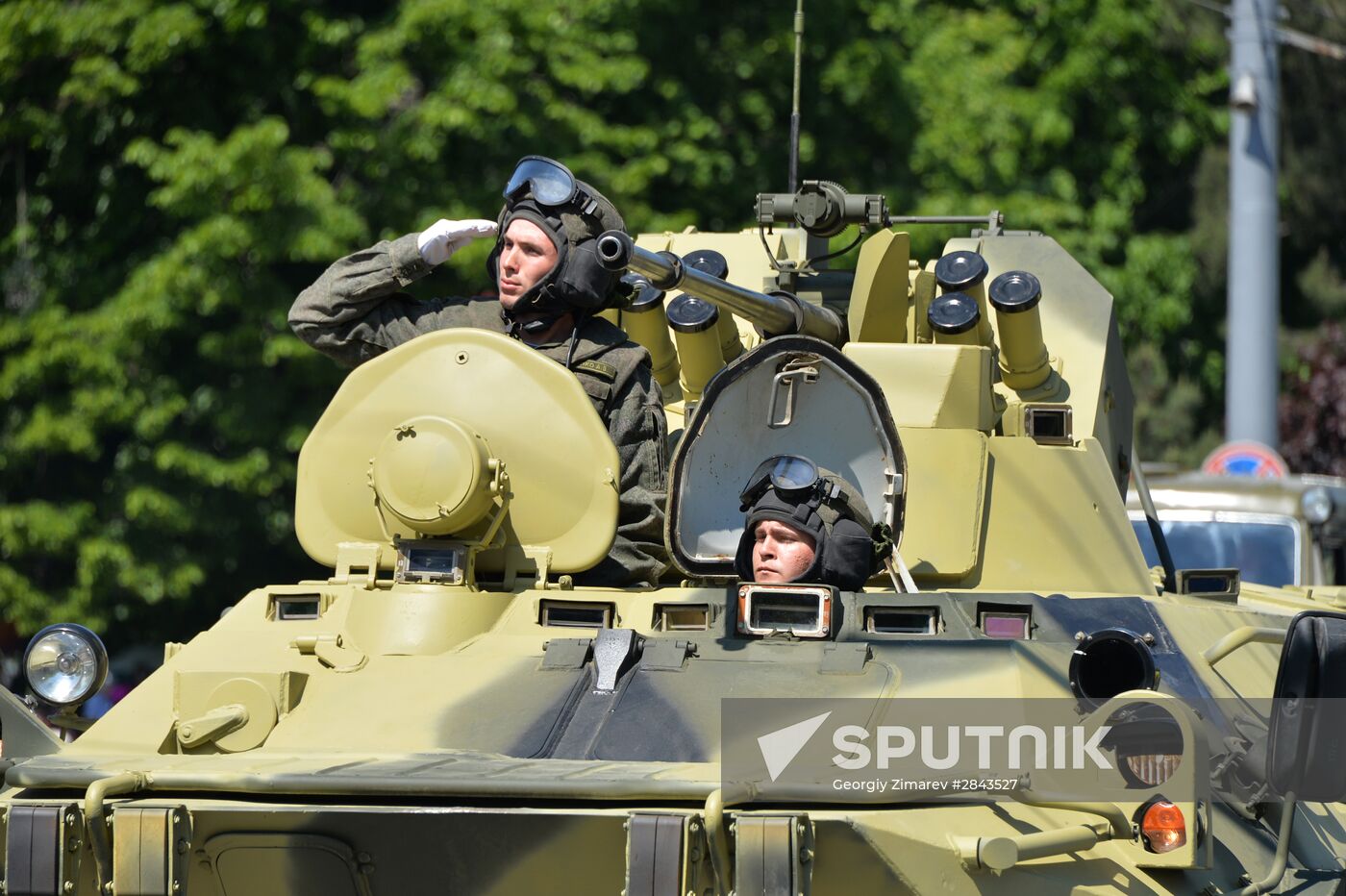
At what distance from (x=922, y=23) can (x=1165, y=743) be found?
18.1m

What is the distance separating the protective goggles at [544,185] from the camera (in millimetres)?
7453

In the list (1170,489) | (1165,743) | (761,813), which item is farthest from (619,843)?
(1170,489)

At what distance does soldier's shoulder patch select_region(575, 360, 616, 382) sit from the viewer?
744 centimetres

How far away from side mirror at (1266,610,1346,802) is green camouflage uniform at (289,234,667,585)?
245cm

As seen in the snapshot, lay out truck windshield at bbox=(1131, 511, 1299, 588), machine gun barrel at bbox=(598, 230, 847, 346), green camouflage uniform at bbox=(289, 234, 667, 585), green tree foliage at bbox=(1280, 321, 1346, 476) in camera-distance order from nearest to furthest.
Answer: machine gun barrel at bbox=(598, 230, 847, 346) → green camouflage uniform at bbox=(289, 234, 667, 585) → truck windshield at bbox=(1131, 511, 1299, 588) → green tree foliage at bbox=(1280, 321, 1346, 476)

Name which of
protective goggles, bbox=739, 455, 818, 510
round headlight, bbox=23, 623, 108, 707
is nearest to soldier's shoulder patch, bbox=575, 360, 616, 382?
protective goggles, bbox=739, 455, 818, 510

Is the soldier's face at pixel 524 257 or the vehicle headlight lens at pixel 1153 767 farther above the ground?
the soldier's face at pixel 524 257

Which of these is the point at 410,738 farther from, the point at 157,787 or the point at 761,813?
the point at 761,813

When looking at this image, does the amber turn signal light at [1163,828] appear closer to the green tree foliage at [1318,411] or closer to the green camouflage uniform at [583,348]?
the green camouflage uniform at [583,348]

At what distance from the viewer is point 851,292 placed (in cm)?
896

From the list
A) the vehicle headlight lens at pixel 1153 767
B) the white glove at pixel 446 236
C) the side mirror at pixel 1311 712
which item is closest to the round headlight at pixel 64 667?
the white glove at pixel 446 236

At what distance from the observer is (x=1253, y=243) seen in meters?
17.9

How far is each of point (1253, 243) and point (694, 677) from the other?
42.1 ft

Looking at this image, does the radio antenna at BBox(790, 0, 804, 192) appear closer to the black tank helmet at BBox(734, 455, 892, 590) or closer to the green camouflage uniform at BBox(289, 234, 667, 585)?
the green camouflage uniform at BBox(289, 234, 667, 585)
